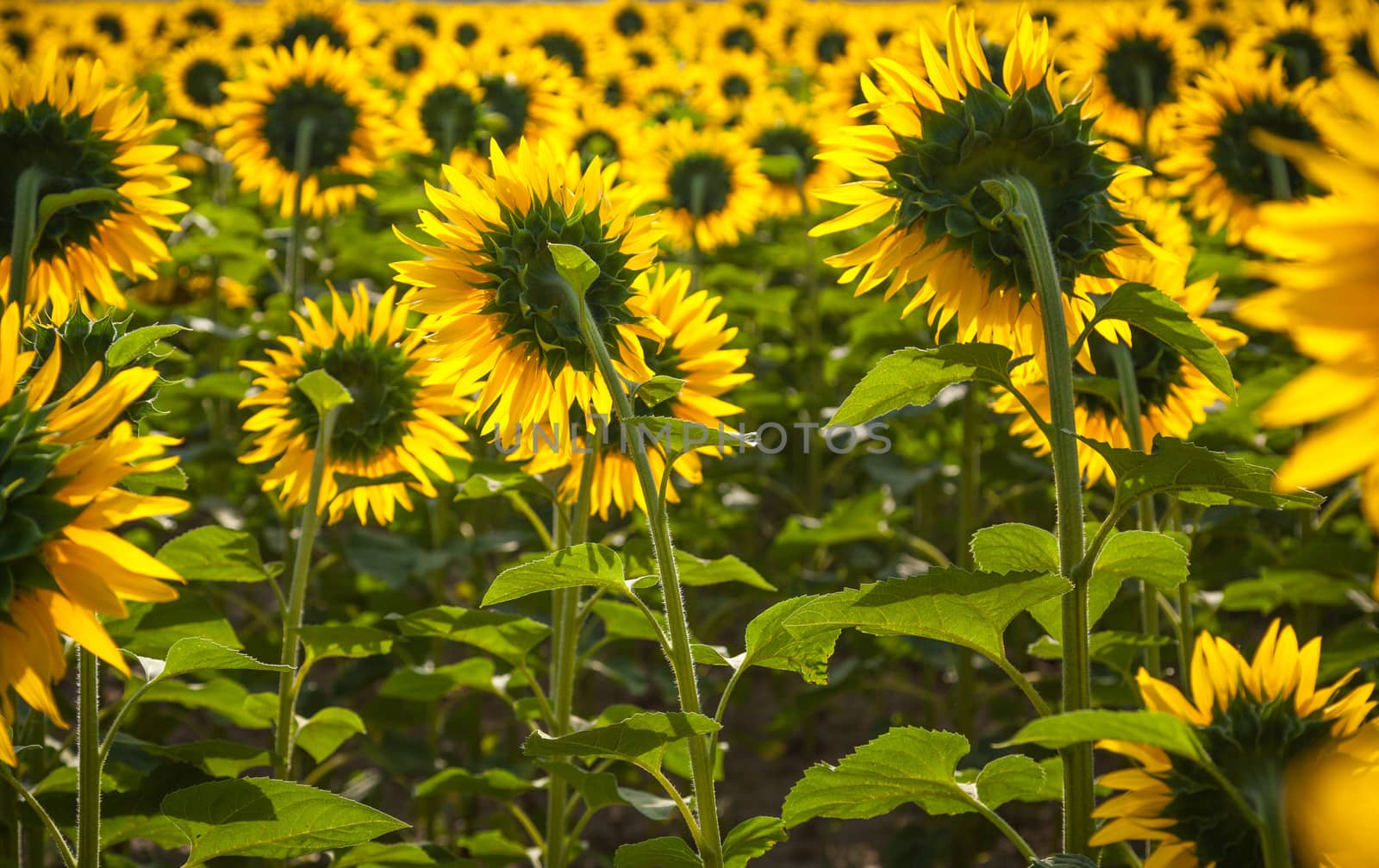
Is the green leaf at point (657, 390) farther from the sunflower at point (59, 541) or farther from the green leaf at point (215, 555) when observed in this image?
the green leaf at point (215, 555)

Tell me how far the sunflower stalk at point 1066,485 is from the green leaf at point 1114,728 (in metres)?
0.27

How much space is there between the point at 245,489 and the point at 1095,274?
10.8 feet

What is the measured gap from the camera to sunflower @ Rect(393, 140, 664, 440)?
1.38 meters

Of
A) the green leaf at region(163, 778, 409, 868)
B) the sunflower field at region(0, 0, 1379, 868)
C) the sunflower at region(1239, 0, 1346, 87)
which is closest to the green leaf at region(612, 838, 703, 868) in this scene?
the sunflower field at region(0, 0, 1379, 868)

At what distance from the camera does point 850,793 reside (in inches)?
48.9

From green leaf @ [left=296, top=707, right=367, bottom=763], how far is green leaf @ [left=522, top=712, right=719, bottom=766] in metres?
0.75

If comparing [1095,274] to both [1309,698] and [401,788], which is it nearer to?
[1309,698]

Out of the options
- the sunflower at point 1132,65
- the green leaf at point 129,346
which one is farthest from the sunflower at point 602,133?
the green leaf at point 129,346

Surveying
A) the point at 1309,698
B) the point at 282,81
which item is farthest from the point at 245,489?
the point at 1309,698

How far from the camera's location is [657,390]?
1.31m

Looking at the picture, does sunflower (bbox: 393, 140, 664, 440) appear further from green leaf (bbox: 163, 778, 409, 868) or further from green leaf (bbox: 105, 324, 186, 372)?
green leaf (bbox: 163, 778, 409, 868)

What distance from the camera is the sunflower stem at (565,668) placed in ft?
6.09

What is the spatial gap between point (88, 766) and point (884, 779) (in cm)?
95

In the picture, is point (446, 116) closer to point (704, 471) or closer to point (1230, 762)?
point (704, 471)
